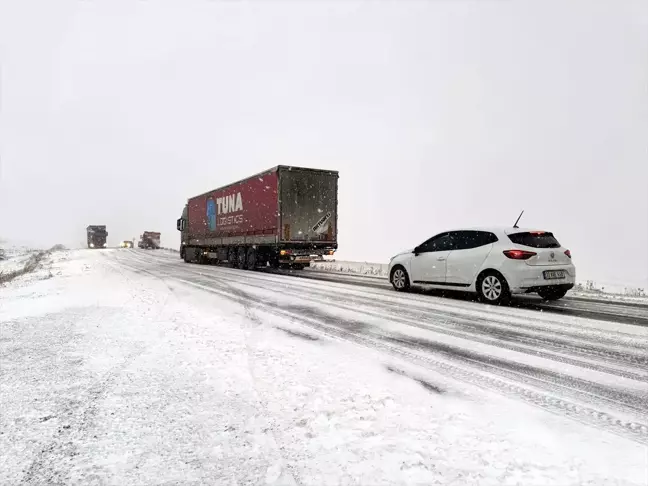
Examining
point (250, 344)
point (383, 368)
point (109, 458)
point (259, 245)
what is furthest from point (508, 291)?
point (259, 245)

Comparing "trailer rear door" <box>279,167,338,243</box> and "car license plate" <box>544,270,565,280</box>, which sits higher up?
"trailer rear door" <box>279,167,338,243</box>

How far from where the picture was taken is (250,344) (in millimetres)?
4445

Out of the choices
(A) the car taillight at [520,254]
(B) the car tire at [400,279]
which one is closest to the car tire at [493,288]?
(A) the car taillight at [520,254]

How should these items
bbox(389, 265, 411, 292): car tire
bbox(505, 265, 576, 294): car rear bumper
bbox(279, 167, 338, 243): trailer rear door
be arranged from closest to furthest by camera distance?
bbox(505, 265, 576, 294): car rear bumper < bbox(389, 265, 411, 292): car tire < bbox(279, 167, 338, 243): trailer rear door

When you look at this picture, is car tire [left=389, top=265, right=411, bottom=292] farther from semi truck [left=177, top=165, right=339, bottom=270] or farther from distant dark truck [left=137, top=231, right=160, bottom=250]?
distant dark truck [left=137, top=231, right=160, bottom=250]

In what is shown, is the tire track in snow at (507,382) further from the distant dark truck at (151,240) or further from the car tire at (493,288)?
the distant dark truck at (151,240)

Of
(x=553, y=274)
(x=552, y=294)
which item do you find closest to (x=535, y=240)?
(x=553, y=274)

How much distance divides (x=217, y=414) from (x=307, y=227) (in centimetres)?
1352

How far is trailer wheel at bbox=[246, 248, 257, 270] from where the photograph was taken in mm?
17641

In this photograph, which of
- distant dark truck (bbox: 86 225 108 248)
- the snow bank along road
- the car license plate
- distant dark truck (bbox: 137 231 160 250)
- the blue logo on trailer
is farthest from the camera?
distant dark truck (bbox: 86 225 108 248)

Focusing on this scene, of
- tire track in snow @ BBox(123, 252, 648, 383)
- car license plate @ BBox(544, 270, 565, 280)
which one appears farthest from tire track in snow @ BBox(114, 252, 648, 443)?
car license plate @ BBox(544, 270, 565, 280)

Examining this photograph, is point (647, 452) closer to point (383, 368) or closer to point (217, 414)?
point (383, 368)

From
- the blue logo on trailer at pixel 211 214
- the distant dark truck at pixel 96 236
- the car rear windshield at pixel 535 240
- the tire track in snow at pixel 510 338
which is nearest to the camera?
the tire track in snow at pixel 510 338

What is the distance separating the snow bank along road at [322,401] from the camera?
80.1 inches
